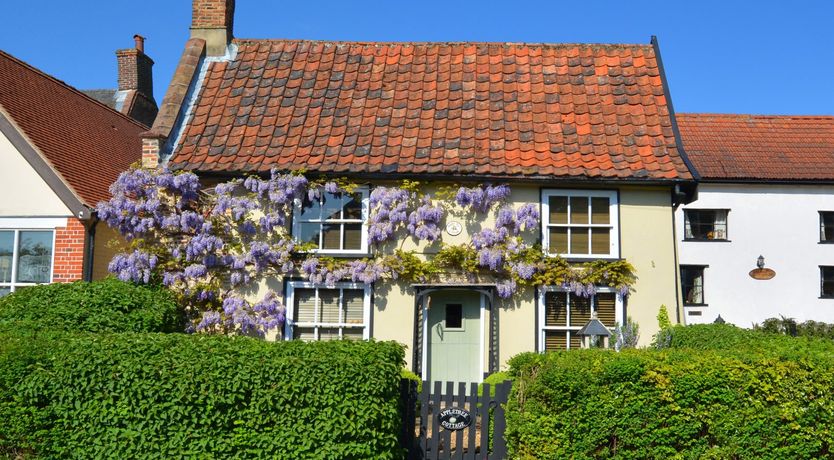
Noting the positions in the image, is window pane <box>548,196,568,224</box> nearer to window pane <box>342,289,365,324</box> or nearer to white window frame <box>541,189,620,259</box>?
white window frame <box>541,189,620,259</box>

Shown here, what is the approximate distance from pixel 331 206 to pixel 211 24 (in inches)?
221

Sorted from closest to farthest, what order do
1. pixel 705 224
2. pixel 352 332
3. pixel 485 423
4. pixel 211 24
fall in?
pixel 485 423 → pixel 352 332 → pixel 211 24 → pixel 705 224

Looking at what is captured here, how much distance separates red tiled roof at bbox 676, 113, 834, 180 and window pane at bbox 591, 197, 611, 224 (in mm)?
12933

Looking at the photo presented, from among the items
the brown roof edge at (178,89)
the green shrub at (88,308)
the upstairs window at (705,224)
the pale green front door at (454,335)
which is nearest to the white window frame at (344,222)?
the pale green front door at (454,335)

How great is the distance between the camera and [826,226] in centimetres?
2533

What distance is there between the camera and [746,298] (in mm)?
24922

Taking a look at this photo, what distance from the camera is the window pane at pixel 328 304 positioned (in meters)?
13.6

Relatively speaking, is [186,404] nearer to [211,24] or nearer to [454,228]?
[454,228]

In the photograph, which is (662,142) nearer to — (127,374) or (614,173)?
(614,173)

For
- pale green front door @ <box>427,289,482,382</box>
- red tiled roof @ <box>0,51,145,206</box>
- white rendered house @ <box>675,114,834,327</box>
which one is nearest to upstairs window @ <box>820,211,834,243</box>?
white rendered house @ <box>675,114,834,327</box>

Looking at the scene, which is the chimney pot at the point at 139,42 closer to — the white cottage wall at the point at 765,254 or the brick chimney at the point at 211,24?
the brick chimney at the point at 211,24

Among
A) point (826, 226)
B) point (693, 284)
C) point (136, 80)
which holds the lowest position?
point (693, 284)

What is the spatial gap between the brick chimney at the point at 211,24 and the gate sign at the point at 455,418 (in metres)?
10.7

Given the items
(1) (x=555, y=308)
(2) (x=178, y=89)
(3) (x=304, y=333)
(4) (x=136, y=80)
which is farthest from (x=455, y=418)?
(4) (x=136, y=80)
